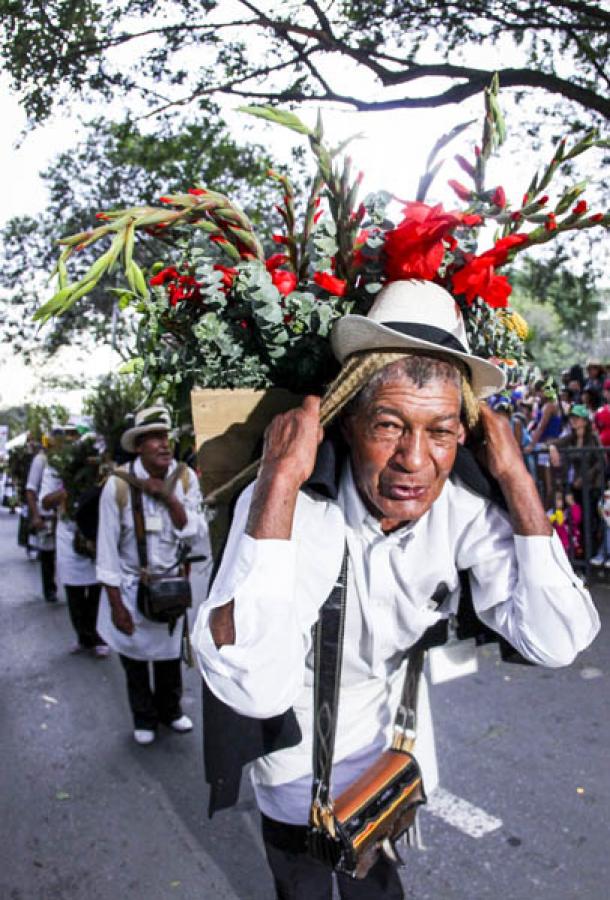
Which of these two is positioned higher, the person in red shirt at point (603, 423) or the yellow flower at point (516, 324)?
the yellow flower at point (516, 324)

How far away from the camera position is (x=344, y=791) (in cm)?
207

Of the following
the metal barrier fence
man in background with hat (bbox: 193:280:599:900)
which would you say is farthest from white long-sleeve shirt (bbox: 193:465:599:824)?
the metal barrier fence

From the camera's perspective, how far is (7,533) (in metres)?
16.8

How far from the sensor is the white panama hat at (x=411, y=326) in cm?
178

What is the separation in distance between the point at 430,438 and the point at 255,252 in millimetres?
708

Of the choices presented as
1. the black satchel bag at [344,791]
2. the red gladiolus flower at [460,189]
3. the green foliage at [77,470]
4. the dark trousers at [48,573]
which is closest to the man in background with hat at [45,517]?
the dark trousers at [48,573]

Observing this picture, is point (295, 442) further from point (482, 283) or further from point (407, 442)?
point (482, 283)

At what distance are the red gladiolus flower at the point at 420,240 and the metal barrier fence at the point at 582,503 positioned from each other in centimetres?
608

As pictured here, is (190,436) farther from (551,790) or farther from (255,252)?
(551,790)

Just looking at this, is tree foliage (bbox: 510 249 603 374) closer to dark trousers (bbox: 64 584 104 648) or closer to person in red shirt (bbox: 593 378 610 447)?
person in red shirt (bbox: 593 378 610 447)

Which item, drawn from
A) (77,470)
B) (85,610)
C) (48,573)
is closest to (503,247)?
(77,470)

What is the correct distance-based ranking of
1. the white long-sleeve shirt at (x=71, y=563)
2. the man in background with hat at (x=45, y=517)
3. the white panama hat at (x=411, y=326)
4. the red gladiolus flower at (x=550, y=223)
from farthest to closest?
1. the man in background with hat at (x=45, y=517)
2. the white long-sleeve shirt at (x=71, y=563)
3. the red gladiolus flower at (x=550, y=223)
4. the white panama hat at (x=411, y=326)

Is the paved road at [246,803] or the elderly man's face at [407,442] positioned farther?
the paved road at [246,803]

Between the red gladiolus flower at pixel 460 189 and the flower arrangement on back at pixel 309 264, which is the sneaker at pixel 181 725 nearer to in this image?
the flower arrangement on back at pixel 309 264
